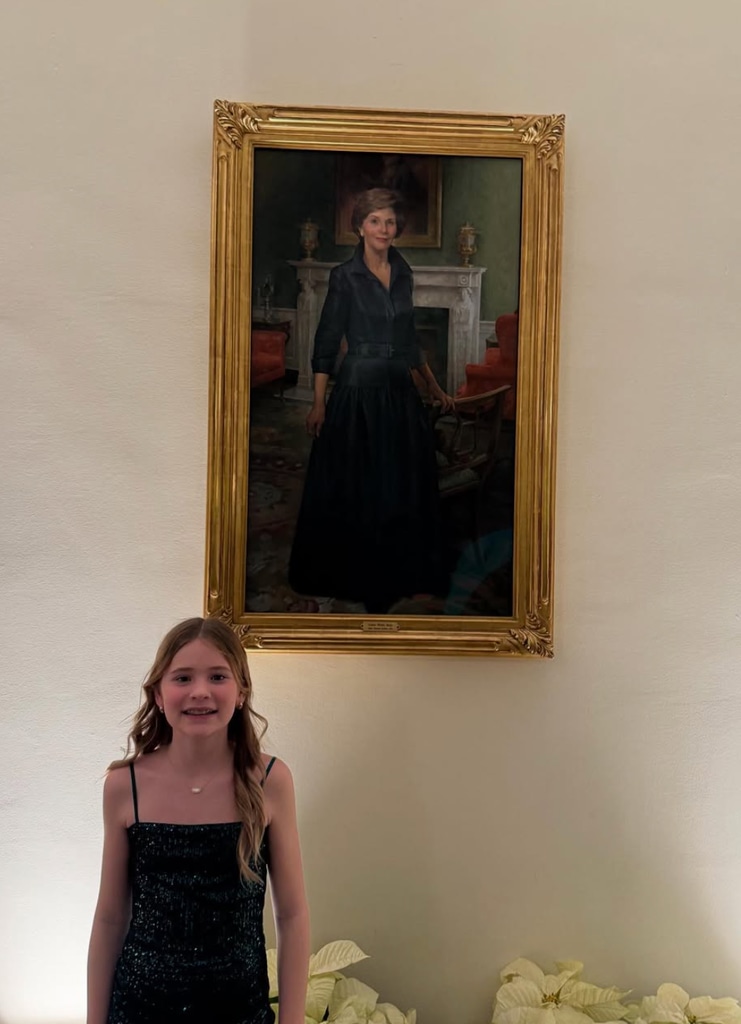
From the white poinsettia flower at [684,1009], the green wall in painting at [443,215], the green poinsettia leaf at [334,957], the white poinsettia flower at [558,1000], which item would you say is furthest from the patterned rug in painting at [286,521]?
the white poinsettia flower at [684,1009]

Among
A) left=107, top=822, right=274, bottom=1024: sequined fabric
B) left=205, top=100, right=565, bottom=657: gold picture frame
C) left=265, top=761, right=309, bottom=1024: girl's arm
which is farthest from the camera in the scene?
left=205, top=100, right=565, bottom=657: gold picture frame

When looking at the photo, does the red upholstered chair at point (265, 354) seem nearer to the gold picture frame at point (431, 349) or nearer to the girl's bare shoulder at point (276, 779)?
the gold picture frame at point (431, 349)

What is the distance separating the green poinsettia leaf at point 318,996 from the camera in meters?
2.21

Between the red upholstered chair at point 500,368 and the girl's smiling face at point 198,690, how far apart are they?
0.96 m

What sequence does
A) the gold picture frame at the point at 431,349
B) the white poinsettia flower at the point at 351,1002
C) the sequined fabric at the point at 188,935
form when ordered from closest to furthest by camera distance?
1. the sequined fabric at the point at 188,935
2. the white poinsettia flower at the point at 351,1002
3. the gold picture frame at the point at 431,349

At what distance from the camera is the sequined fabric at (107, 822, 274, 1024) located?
175 cm

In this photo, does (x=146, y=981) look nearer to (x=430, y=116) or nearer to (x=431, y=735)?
(x=431, y=735)

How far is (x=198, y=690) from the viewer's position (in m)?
1.78

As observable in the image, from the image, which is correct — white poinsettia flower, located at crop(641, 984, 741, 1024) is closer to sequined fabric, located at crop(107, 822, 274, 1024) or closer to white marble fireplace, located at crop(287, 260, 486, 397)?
sequined fabric, located at crop(107, 822, 274, 1024)

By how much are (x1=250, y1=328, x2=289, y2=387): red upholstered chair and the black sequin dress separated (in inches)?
42.6

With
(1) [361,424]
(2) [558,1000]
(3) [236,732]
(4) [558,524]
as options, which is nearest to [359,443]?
(1) [361,424]

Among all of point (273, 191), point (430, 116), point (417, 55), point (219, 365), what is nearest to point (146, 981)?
point (219, 365)

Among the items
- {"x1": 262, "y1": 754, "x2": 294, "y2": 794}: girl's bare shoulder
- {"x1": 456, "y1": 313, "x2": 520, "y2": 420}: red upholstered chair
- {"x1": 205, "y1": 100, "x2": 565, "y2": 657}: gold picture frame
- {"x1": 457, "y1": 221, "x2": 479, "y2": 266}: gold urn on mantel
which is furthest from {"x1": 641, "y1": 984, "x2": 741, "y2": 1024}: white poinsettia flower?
{"x1": 457, "y1": 221, "x2": 479, "y2": 266}: gold urn on mantel

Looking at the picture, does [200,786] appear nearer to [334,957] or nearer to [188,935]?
[188,935]
